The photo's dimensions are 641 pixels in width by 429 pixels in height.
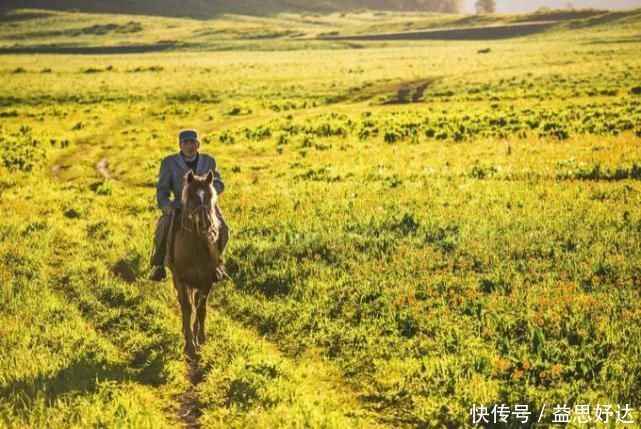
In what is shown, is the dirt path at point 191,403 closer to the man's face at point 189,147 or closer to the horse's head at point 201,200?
the horse's head at point 201,200

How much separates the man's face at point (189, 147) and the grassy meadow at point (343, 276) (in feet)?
10.3

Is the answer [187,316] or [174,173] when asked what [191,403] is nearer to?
[187,316]

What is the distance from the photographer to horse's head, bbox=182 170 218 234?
824 centimetres

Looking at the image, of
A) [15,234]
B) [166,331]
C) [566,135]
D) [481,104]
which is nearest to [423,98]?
[481,104]

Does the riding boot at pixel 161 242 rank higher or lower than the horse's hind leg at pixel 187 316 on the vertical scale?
higher

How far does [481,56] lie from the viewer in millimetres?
87125

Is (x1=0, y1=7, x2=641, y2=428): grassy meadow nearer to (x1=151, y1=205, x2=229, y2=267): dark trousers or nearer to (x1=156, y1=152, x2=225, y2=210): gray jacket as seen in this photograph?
(x1=151, y1=205, x2=229, y2=267): dark trousers

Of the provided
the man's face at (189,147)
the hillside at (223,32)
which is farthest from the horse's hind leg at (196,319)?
the hillside at (223,32)

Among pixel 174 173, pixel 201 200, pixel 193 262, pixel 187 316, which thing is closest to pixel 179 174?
pixel 174 173

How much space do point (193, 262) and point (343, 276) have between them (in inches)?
159

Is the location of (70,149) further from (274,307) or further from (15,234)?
(274,307)

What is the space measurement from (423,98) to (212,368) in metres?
43.0

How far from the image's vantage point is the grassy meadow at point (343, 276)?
27.9ft

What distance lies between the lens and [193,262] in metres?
9.50
